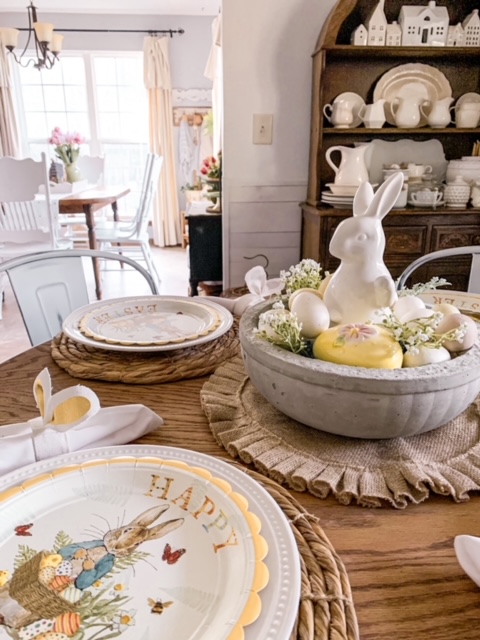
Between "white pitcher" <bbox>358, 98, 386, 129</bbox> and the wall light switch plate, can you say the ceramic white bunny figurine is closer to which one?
"white pitcher" <bbox>358, 98, 386, 129</bbox>

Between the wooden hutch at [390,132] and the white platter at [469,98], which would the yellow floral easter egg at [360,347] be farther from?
the white platter at [469,98]

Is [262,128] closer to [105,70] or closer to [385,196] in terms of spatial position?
[385,196]

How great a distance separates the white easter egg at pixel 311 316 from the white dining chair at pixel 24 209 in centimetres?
303

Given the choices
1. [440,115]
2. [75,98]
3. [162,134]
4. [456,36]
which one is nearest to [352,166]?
[440,115]

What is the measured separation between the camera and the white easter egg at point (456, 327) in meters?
0.63

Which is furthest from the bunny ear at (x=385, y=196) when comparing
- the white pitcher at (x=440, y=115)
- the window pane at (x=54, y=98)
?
the window pane at (x=54, y=98)

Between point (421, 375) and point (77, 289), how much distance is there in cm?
110

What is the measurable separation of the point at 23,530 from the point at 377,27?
220cm

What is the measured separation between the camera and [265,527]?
17.8 inches

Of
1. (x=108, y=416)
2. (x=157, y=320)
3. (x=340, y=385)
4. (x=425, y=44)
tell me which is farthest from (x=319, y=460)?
(x=425, y=44)

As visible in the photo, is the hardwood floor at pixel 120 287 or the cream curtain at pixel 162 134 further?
the cream curtain at pixel 162 134

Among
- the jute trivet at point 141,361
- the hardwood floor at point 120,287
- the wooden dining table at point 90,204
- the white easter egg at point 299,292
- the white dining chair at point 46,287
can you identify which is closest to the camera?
the white easter egg at point 299,292

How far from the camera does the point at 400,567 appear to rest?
454 mm

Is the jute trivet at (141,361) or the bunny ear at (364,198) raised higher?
the bunny ear at (364,198)
